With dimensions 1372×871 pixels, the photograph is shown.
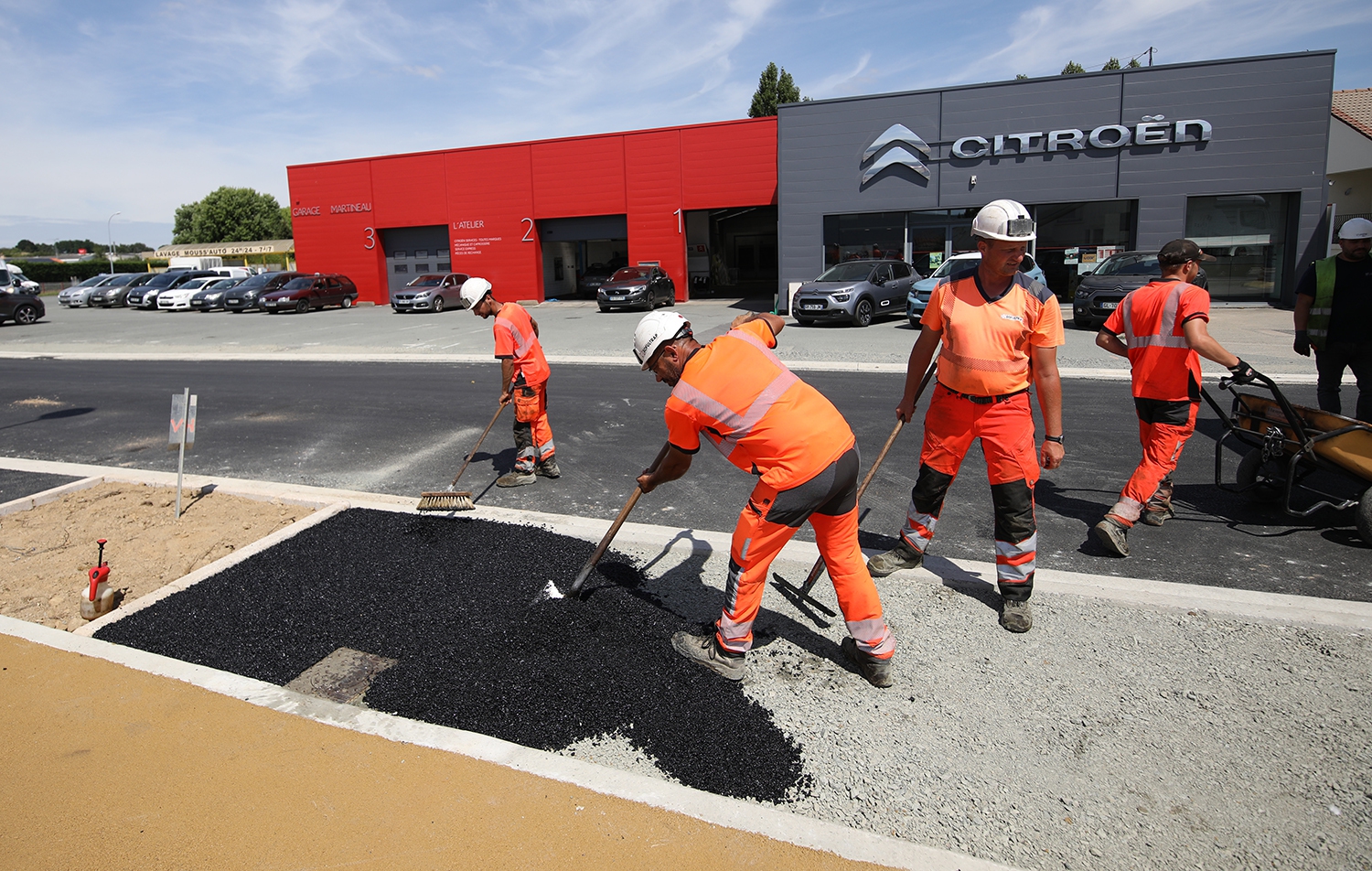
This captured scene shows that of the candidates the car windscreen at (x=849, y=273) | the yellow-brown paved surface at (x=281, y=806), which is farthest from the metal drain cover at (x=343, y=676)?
the car windscreen at (x=849, y=273)

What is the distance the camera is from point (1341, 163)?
30172 millimetres

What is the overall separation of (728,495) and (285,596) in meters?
3.28

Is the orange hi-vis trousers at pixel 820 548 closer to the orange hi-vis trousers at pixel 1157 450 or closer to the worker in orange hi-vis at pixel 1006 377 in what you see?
the worker in orange hi-vis at pixel 1006 377

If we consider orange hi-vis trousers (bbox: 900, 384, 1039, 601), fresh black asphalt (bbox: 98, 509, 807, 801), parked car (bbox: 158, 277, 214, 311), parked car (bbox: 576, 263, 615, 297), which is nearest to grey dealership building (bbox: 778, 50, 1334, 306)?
parked car (bbox: 576, 263, 615, 297)

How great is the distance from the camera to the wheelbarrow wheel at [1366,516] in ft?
15.6

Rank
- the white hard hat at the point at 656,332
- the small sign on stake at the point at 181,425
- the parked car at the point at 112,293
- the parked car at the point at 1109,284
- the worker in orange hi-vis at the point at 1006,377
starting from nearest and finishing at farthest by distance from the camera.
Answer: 1. the white hard hat at the point at 656,332
2. the worker in orange hi-vis at the point at 1006,377
3. the small sign on stake at the point at 181,425
4. the parked car at the point at 1109,284
5. the parked car at the point at 112,293

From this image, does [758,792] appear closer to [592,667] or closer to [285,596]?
[592,667]

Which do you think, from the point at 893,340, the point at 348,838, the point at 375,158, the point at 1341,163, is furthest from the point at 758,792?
the point at 1341,163

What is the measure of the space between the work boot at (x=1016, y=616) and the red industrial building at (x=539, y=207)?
1075 inches

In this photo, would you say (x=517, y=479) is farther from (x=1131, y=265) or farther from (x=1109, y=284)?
(x=1131, y=265)

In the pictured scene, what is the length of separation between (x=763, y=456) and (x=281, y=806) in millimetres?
2252

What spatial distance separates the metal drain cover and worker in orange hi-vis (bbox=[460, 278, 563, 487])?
2.89 meters

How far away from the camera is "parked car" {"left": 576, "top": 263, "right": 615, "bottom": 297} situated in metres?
34.3

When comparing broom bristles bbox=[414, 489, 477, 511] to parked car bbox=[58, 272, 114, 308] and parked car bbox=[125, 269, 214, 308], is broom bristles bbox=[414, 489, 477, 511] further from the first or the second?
parked car bbox=[58, 272, 114, 308]
